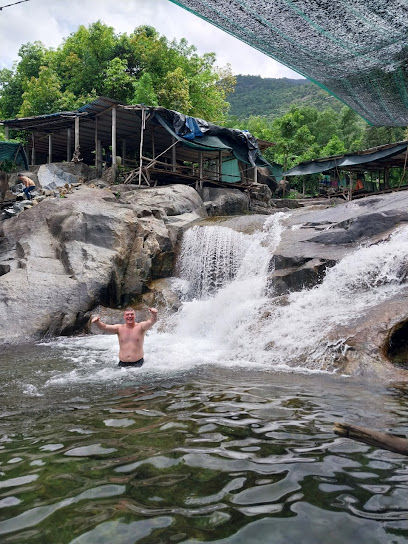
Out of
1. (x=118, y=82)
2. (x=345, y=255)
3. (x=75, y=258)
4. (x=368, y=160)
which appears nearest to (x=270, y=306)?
(x=345, y=255)

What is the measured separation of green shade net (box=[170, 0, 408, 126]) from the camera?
10.0ft

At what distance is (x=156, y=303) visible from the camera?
461 inches

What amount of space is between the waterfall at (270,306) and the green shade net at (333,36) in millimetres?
4181

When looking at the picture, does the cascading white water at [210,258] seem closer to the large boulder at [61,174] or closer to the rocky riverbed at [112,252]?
the rocky riverbed at [112,252]

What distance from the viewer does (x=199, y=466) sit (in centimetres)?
291

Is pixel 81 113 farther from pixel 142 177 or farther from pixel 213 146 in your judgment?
pixel 213 146

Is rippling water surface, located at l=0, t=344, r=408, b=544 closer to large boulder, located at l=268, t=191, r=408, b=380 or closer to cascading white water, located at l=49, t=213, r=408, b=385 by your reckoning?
large boulder, located at l=268, t=191, r=408, b=380

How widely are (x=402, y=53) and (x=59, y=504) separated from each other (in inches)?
147

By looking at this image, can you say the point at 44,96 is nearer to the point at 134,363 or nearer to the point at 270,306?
the point at 270,306

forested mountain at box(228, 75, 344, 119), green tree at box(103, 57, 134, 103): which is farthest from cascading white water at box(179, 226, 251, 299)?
forested mountain at box(228, 75, 344, 119)

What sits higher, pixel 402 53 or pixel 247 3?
pixel 247 3

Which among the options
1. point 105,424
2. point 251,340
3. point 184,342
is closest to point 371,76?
point 105,424

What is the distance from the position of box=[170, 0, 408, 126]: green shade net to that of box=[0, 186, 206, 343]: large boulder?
8038 mm

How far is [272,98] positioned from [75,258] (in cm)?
7833
